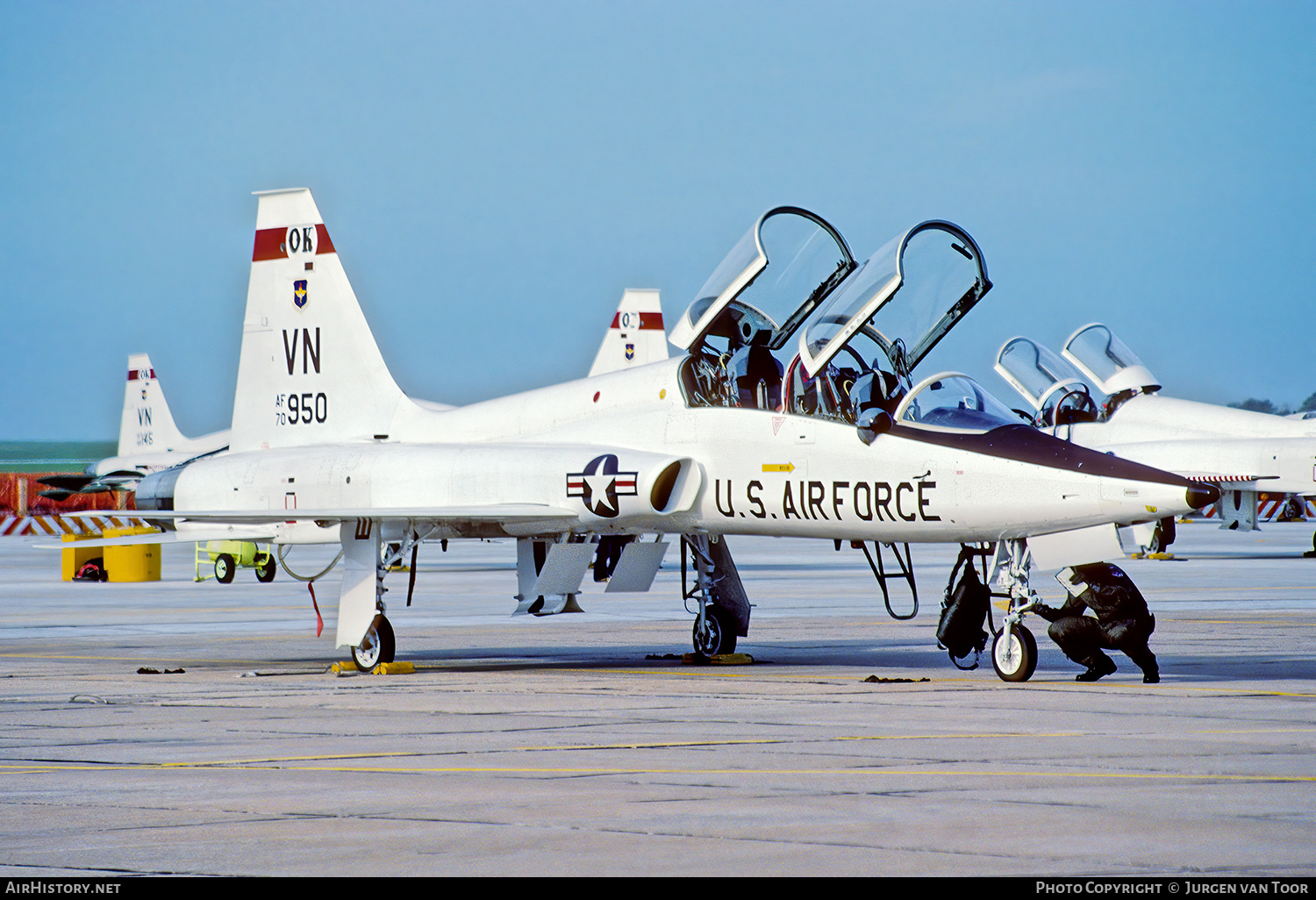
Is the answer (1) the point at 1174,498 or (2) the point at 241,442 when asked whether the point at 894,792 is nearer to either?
(1) the point at 1174,498

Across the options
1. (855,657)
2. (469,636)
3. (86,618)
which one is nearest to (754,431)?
(855,657)

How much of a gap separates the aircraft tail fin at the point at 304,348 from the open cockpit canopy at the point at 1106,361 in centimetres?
1632

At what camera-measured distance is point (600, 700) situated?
10984mm

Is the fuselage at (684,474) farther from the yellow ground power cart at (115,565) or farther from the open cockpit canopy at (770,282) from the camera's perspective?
the yellow ground power cart at (115,565)

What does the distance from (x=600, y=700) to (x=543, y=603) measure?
3.53 metres

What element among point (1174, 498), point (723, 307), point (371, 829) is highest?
point (723, 307)

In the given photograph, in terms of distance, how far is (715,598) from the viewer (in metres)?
14.5

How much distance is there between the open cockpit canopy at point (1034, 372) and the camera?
25531mm

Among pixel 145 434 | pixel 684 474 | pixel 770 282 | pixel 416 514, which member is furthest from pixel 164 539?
pixel 145 434

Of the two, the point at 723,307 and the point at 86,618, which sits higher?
the point at 723,307

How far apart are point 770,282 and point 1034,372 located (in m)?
13.3

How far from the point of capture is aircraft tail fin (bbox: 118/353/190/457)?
4616 cm

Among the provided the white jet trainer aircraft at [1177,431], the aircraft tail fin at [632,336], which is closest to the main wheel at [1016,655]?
the white jet trainer aircraft at [1177,431]

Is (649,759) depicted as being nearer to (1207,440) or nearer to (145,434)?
(1207,440)
